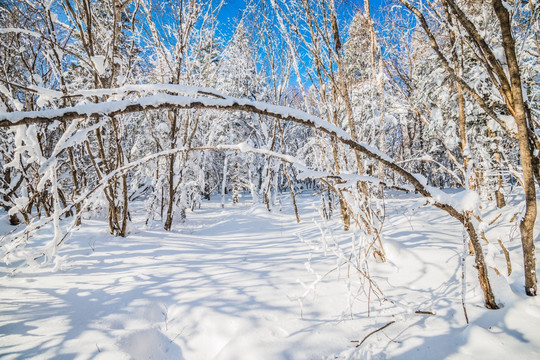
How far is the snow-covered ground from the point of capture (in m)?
1.51

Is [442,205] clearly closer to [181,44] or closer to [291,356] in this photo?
[291,356]

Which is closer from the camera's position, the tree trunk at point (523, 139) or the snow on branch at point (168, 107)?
the snow on branch at point (168, 107)

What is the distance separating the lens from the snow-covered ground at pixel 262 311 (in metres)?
1.51

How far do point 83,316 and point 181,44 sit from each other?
473 cm

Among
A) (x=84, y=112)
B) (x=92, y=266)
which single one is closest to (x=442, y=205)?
(x=84, y=112)

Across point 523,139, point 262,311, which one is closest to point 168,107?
point 262,311

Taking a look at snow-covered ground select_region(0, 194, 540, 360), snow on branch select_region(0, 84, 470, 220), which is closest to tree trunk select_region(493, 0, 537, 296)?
snow-covered ground select_region(0, 194, 540, 360)

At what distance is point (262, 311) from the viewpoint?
1.92 metres

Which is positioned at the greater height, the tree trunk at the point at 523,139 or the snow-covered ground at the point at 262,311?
the tree trunk at the point at 523,139

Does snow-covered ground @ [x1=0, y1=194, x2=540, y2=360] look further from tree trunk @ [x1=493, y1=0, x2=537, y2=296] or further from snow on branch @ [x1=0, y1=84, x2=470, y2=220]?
snow on branch @ [x1=0, y1=84, x2=470, y2=220]

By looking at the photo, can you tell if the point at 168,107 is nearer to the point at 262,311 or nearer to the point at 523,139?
the point at 262,311

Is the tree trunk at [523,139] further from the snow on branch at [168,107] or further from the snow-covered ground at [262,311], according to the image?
the snow on branch at [168,107]

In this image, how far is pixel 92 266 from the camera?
2861 millimetres

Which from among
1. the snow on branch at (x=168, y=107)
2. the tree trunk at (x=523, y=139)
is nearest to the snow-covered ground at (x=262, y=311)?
the tree trunk at (x=523, y=139)
